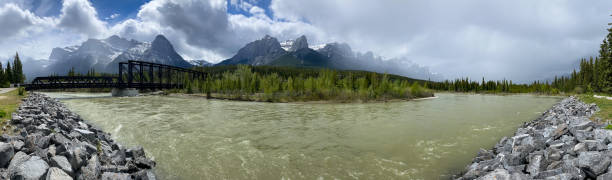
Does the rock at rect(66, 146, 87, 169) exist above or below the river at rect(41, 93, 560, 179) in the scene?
above

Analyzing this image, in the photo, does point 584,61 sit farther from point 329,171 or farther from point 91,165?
point 91,165

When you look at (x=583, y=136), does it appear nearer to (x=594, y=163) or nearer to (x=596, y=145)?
(x=596, y=145)

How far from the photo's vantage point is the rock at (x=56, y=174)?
5424 mm

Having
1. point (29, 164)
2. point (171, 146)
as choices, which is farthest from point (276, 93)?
point (29, 164)

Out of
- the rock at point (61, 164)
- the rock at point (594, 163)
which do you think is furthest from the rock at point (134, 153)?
the rock at point (594, 163)

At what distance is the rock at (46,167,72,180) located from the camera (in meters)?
5.42

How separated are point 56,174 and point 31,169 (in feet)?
1.40

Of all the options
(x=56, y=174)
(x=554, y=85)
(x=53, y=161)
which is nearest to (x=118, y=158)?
(x=53, y=161)

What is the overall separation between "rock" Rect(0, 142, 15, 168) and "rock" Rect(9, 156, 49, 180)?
1.83 feet

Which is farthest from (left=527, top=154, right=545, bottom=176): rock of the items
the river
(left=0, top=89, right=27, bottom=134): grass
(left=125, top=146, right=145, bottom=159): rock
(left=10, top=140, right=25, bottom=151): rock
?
(left=0, top=89, right=27, bottom=134): grass

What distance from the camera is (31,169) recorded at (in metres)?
5.32

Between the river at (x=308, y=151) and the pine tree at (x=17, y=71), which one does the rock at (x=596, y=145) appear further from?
the pine tree at (x=17, y=71)

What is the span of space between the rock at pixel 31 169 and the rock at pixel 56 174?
0.32 feet

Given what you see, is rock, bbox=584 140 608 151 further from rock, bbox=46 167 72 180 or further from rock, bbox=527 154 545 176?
rock, bbox=46 167 72 180
